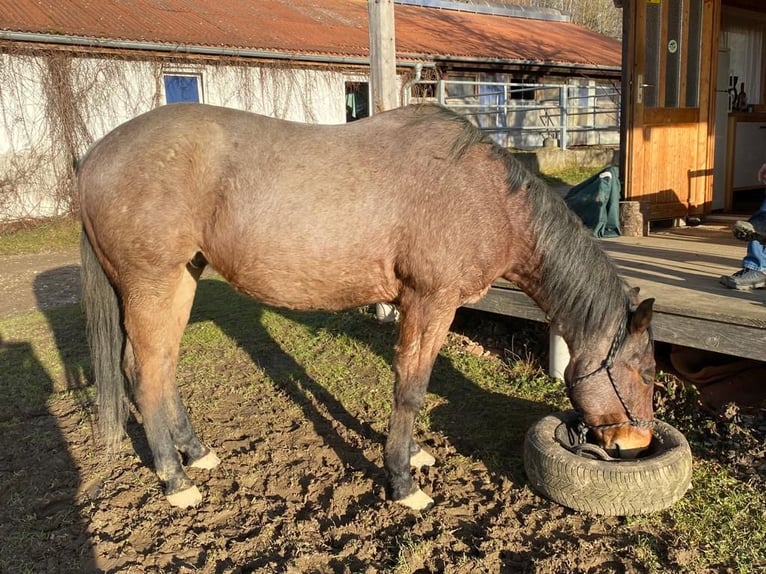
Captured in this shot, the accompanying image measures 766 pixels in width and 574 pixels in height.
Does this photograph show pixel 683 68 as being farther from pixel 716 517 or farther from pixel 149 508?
pixel 149 508

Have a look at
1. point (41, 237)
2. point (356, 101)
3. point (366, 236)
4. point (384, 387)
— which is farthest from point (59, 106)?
point (366, 236)

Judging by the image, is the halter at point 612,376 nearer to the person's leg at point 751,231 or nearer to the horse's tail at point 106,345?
the person's leg at point 751,231

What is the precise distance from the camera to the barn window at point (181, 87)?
39.3 feet

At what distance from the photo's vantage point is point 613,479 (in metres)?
2.65

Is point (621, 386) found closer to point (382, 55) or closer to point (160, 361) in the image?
point (160, 361)

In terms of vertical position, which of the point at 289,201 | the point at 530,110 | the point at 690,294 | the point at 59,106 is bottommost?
the point at 690,294

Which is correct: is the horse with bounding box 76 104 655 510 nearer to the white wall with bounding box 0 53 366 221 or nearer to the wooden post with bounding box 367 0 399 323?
the wooden post with bounding box 367 0 399 323

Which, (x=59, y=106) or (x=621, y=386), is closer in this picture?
(x=621, y=386)

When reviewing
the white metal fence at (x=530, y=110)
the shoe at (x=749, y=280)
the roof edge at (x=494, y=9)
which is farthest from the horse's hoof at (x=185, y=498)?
the roof edge at (x=494, y=9)

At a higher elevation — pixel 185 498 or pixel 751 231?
pixel 751 231

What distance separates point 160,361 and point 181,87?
10534 millimetres

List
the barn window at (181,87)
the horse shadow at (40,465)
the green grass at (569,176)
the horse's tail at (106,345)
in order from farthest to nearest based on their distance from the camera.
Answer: the green grass at (569,176)
the barn window at (181,87)
the horse's tail at (106,345)
the horse shadow at (40,465)

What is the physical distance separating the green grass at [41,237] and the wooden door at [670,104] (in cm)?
866

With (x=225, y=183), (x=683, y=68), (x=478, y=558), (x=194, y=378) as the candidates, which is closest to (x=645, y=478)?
(x=478, y=558)
